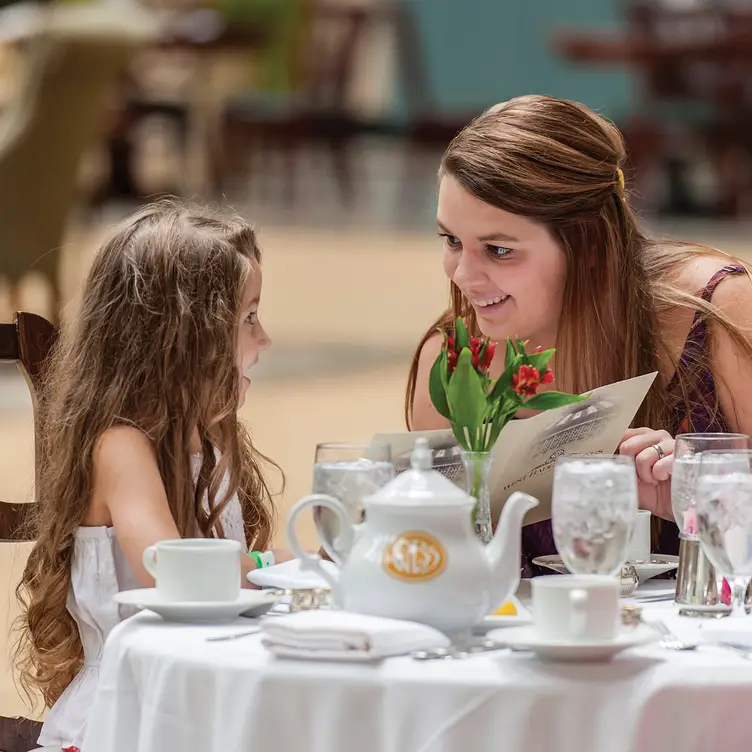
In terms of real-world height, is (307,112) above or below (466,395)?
above

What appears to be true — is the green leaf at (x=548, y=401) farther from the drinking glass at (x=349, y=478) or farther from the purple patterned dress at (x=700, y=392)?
the purple patterned dress at (x=700, y=392)

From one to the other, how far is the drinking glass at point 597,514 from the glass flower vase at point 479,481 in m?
0.17

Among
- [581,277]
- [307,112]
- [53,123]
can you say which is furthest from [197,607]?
[307,112]

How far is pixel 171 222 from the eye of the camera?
1.92 meters

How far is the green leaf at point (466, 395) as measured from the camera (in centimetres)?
153

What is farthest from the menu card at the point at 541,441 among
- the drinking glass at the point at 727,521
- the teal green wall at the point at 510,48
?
the teal green wall at the point at 510,48

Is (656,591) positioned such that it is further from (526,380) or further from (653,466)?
(526,380)

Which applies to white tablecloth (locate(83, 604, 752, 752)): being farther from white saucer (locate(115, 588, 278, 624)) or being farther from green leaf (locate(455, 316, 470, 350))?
green leaf (locate(455, 316, 470, 350))

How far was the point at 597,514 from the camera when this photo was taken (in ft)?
4.49

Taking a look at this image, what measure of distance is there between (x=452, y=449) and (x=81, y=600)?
48cm

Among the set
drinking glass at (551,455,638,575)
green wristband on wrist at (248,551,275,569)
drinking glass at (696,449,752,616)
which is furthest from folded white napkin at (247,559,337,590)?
drinking glass at (696,449,752,616)

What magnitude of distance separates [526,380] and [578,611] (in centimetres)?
32

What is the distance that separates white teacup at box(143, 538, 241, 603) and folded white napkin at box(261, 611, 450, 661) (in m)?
0.15

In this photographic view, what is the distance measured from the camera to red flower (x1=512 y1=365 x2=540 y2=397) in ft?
4.97
